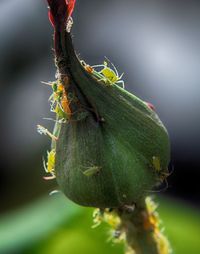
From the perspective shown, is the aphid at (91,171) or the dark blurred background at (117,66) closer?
the aphid at (91,171)

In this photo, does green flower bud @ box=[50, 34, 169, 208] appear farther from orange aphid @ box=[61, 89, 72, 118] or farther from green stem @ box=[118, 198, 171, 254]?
green stem @ box=[118, 198, 171, 254]

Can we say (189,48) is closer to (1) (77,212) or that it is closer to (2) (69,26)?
(1) (77,212)

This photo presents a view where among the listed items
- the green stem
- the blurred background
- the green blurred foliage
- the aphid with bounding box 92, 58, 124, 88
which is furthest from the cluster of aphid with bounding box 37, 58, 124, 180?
the blurred background

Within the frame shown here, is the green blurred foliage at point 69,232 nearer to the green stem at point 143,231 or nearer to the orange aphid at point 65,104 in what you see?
the green stem at point 143,231

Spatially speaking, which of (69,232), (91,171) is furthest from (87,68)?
(69,232)

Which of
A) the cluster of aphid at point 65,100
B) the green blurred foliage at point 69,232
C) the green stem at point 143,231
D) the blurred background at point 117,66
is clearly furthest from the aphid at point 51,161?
the blurred background at point 117,66

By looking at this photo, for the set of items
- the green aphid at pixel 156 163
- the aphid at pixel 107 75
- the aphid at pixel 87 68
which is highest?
the aphid at pixel 87 68

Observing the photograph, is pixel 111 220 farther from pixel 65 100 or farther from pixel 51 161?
pixel 65 100
